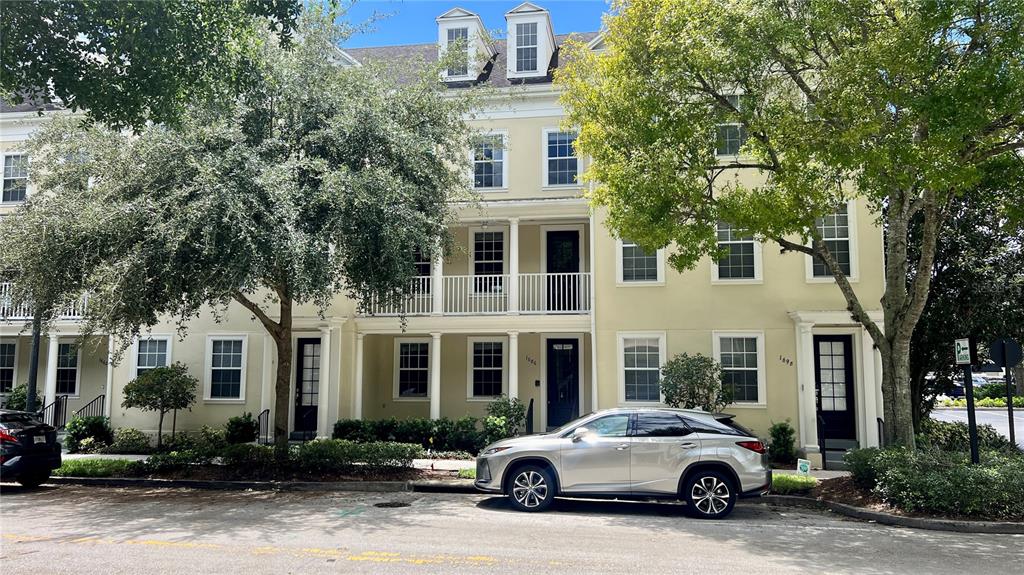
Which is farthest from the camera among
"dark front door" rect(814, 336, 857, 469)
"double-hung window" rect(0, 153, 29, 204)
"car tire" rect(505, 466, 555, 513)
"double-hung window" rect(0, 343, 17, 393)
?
"double-hung window" rect(0, 343, 17, 393)

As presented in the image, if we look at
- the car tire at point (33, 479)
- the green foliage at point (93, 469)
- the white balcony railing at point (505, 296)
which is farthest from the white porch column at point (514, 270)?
the car tire at point (33, 479)

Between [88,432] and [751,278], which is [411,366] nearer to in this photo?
[88,432]

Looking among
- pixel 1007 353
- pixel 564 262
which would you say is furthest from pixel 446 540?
pixel 564 262

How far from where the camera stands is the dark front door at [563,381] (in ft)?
62.8

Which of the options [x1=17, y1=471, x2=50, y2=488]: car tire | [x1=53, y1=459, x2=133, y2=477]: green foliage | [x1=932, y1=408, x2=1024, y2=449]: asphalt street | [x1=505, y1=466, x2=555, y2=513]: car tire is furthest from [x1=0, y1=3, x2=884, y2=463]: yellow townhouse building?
[x1=932, y1=408, x2=1024, y2=449]: asphalt street

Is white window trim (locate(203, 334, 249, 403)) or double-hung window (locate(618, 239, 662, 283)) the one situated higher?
double-hung window (locate(618, 239, 662, 283))

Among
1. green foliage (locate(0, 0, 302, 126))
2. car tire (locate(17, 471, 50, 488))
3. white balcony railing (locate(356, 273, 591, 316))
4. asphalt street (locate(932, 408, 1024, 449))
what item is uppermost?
green foliage (locate(0, 0, 302, 126))

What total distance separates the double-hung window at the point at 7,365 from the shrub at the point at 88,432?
14.9ft

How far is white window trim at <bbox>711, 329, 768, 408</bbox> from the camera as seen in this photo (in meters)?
16.4

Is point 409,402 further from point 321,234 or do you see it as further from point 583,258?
point 321,234

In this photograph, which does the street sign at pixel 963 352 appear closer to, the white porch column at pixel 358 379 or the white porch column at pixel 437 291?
the white porch column at pixel 437 291

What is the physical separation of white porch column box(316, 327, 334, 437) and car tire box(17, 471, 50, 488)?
6171 mm

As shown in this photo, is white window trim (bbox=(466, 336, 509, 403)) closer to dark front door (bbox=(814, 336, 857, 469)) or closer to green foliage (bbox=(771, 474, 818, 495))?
dark front door (bbox=(814, 336, 857, 469))

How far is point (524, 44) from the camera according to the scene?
19.8 m
